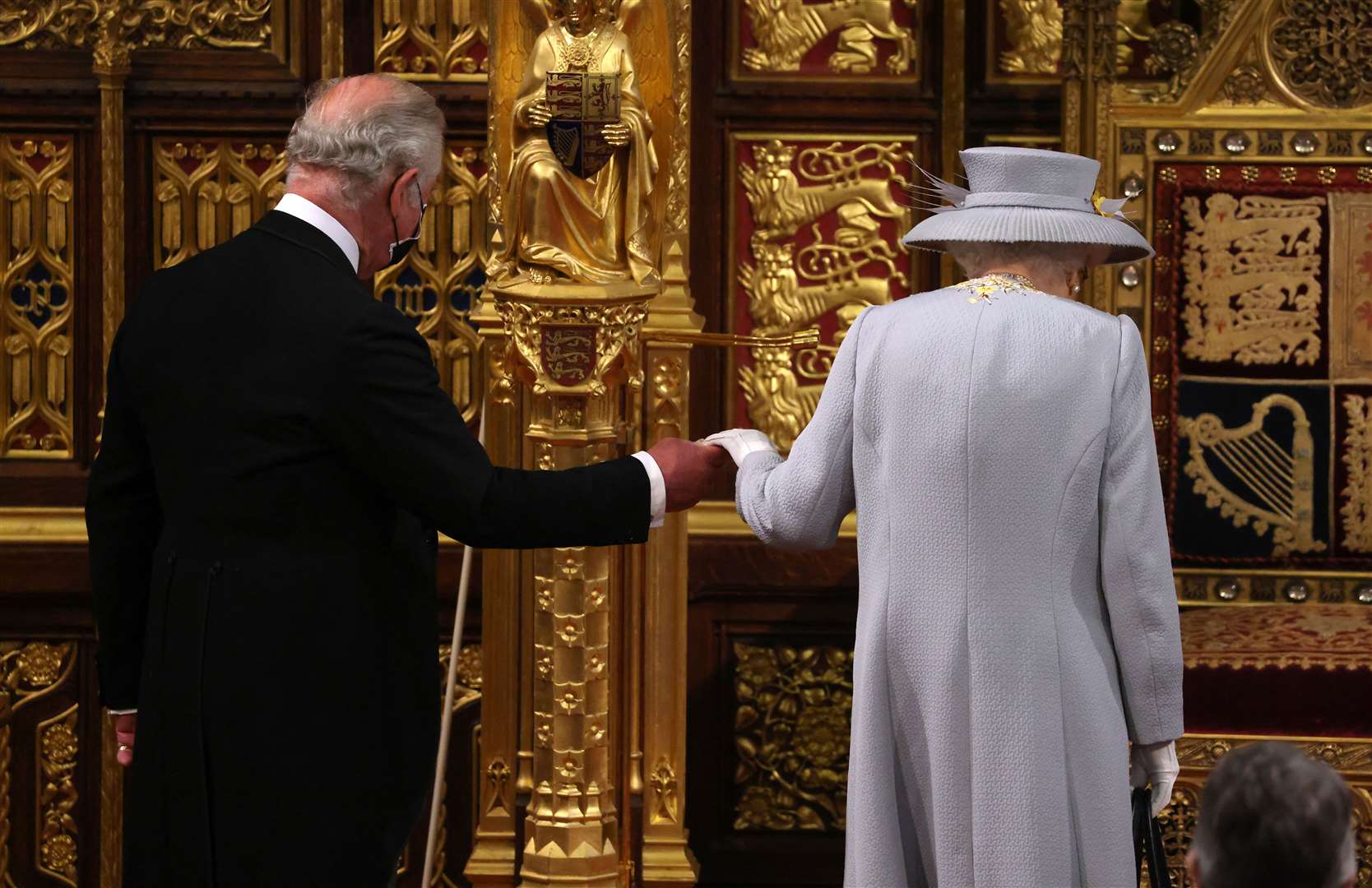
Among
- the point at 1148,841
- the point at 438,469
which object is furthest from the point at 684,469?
the point at 1148,841

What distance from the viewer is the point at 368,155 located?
2.89 m

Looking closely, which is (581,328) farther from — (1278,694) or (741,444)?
(1278,694)

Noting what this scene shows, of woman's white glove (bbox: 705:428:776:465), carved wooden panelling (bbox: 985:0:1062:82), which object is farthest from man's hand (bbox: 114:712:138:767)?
carved wooden panelling (bbox: 985:0:1062:82)

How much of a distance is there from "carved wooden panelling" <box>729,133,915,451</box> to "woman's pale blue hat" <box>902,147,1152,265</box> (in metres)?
1.72

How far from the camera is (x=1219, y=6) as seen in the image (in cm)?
460

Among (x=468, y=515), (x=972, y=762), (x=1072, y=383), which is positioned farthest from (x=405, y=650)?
(x=1072, y=383)

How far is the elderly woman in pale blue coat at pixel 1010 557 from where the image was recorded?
294cm

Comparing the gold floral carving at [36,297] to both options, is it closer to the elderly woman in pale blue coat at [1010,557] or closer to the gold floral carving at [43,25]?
the gold floral carving at [43,25]

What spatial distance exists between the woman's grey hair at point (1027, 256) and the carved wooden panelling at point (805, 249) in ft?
5.72

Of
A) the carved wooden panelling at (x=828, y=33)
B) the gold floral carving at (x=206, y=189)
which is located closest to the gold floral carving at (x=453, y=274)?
the gold floral carving at (x=206, y=189)

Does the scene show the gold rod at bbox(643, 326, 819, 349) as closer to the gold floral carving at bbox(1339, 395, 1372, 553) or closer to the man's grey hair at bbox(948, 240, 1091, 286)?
the man's grey hair at bbox(948, 240, 1091, 286)

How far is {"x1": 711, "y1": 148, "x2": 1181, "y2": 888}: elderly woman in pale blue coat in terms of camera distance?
9.64 ft

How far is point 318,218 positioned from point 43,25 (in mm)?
2307

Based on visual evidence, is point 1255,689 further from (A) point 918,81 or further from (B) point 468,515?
(B) point 468,515
